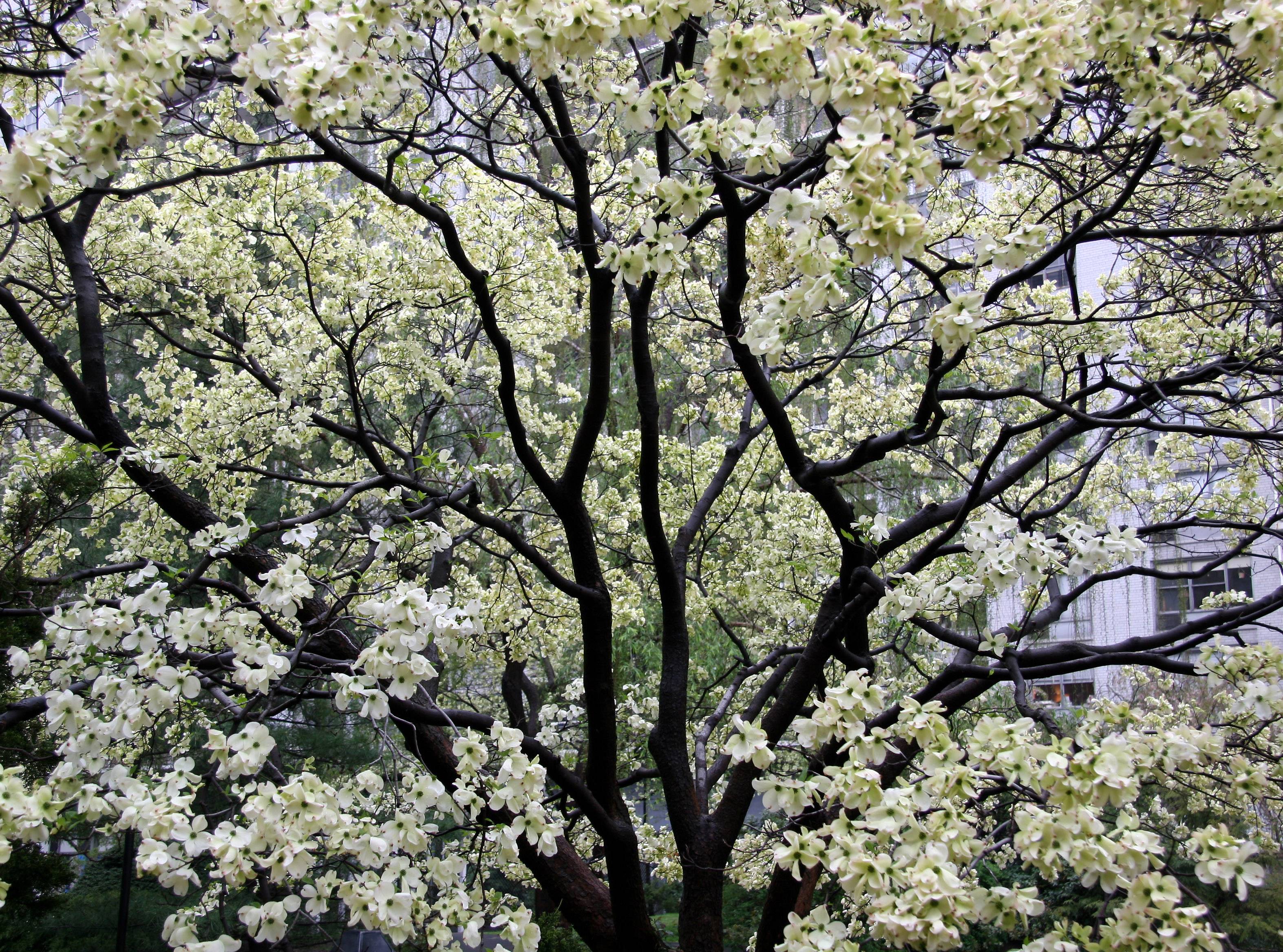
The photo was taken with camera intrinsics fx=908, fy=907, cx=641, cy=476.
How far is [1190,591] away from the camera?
14430 mm

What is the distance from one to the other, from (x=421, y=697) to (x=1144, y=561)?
1362 cm

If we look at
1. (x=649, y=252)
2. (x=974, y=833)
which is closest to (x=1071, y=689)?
(x=974, y=833)

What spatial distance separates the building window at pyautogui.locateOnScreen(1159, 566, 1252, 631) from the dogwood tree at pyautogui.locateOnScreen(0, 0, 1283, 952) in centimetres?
602

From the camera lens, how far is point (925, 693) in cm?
389

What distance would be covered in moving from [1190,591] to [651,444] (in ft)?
44.6

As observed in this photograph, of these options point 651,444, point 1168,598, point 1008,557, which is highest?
point 1168,598

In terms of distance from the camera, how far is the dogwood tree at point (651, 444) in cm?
221

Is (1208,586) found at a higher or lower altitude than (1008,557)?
higher

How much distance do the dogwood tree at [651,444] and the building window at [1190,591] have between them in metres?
6.02

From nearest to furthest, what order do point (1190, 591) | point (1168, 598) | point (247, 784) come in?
point (247, 784)
point (1190, 591)
point (1168, 598)

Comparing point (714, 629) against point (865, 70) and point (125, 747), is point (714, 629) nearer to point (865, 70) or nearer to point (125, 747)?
point (125, 747)

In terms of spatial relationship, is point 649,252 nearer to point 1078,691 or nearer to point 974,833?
point 974,833

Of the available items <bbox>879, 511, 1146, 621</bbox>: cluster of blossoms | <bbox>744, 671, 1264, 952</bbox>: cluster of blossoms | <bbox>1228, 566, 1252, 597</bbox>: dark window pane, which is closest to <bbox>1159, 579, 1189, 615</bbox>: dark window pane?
<bbox>1228, 566, 1252, 597</bbox>: dark window pane

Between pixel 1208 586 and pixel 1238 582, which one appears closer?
pixel 1238 582
